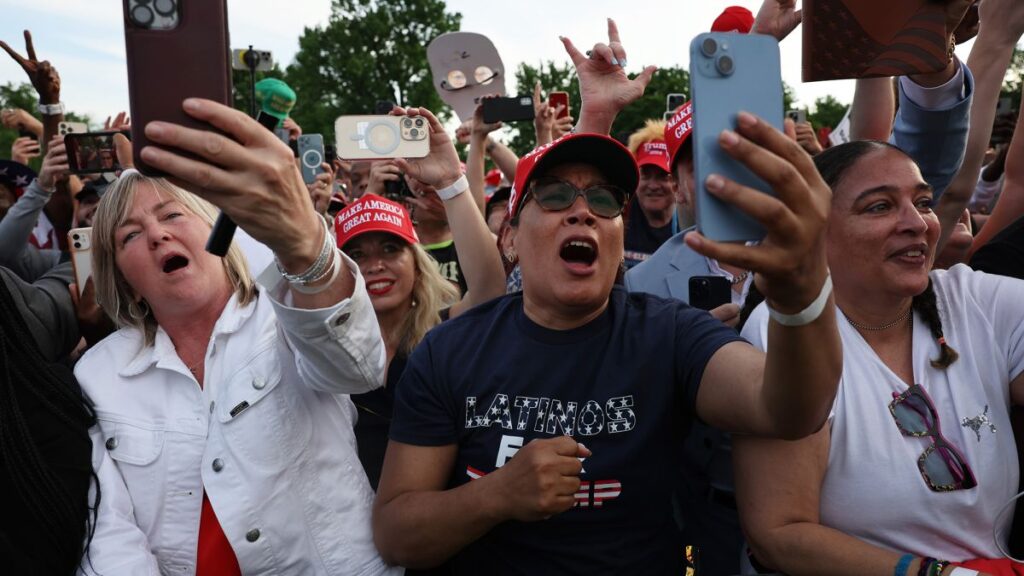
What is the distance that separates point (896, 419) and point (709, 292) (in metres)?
0.87

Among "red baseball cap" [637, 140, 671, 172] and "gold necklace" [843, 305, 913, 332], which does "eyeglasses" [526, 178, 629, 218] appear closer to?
"gold necklace" [843, 305, 913, 332]

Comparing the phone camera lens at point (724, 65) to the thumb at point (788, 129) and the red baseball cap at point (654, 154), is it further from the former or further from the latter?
the red baseball cap at point (654, 154)

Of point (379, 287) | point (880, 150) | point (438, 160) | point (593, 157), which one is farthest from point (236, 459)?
point (880, 150)

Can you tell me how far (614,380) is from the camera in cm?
209

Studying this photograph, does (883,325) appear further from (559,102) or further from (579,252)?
(559,102)

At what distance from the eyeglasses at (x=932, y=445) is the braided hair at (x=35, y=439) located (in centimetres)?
215

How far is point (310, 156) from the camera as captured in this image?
595cm

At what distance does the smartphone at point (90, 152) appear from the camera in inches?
181

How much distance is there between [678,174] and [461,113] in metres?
1.67

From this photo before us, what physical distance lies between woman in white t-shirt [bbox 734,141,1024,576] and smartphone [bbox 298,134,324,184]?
427 centimetres

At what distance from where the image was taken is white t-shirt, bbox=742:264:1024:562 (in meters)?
2.00

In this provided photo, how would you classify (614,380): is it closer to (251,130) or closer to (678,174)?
(251,130)

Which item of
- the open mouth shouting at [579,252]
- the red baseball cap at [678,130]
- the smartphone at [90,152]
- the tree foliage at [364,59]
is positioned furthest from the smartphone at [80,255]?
the tree foliage at [364,59]

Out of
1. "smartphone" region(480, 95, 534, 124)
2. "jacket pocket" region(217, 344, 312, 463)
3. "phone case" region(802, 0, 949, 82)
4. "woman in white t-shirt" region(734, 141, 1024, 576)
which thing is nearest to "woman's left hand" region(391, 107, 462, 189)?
"smartphone" region(480, 95, 534, 124)
